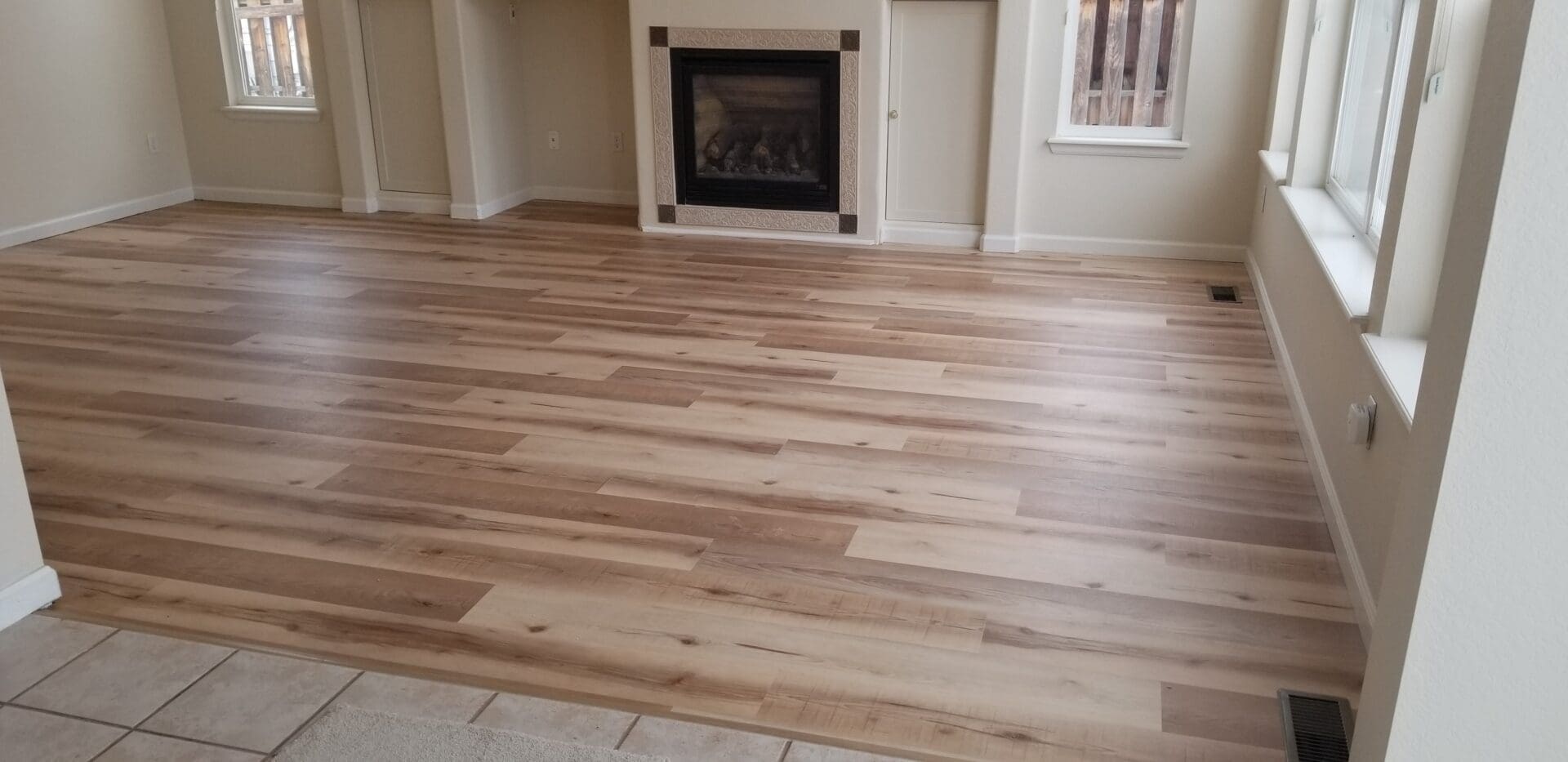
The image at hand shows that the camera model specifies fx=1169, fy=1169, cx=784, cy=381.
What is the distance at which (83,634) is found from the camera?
8.32 ft

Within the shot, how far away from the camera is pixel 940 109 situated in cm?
587

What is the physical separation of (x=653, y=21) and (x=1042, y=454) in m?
3.67

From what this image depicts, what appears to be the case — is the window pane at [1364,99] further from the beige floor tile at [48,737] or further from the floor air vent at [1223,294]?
the beige floor tile at [48,737]

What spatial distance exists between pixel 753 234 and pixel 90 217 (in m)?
3.79

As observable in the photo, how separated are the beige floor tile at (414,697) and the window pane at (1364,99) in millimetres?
2924

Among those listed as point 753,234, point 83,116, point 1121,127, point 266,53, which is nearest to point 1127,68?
point 1121,127

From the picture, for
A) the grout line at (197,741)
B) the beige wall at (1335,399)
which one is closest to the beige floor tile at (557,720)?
the grout line at (197,741)

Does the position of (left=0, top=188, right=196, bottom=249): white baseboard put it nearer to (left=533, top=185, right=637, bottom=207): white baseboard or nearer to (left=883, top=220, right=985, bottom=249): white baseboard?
(left=533, top=185, right=637, bottom=207): white baseboard

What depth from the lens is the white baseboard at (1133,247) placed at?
18.8 ft

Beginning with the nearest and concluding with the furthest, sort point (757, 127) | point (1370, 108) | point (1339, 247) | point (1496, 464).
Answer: point (1496, 464)
point (1339, 247)
point (1370, 108)
point (757, 127)

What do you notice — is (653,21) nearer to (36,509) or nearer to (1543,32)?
(36,509)

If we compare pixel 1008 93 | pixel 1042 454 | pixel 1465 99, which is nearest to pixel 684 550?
pixel 1042 454

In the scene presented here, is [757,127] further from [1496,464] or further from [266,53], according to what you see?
[1496,464]

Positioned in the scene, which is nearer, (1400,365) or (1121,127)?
(1400,365)
